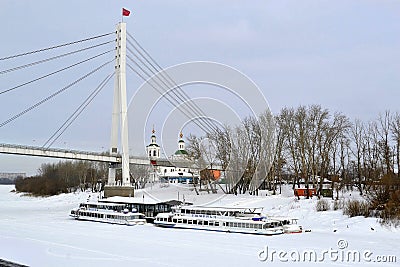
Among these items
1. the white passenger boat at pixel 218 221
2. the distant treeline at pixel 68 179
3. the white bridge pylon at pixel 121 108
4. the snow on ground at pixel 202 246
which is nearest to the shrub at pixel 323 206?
the snow on ground at pixel 202 246

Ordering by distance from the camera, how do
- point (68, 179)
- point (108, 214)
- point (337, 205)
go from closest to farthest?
1. point (337, 205)
2. point (108, 214)
3. point (68, 179)

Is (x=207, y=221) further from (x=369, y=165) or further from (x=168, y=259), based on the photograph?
(x=369, y=165)

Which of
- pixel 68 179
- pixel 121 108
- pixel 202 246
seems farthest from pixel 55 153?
pixel 202 246

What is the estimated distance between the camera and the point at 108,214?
39688 mm

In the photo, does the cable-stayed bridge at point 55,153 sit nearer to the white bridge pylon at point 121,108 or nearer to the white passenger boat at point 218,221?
the white bridge pylon at point 121,108

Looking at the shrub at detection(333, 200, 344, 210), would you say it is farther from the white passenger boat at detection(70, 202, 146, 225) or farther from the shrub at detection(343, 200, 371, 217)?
the white passenger boat at detection(70, 202, 146, 225)

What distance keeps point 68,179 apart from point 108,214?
56.4 meters

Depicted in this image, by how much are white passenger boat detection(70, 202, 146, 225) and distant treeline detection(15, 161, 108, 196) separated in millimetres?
40983

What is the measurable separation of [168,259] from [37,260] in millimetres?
5345

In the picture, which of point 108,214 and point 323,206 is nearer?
point 323,206

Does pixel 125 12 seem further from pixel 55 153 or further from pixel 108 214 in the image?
pixel 108 214

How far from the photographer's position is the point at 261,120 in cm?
5144

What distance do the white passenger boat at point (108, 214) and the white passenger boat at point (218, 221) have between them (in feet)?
6.61

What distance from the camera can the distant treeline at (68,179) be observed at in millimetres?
86312
